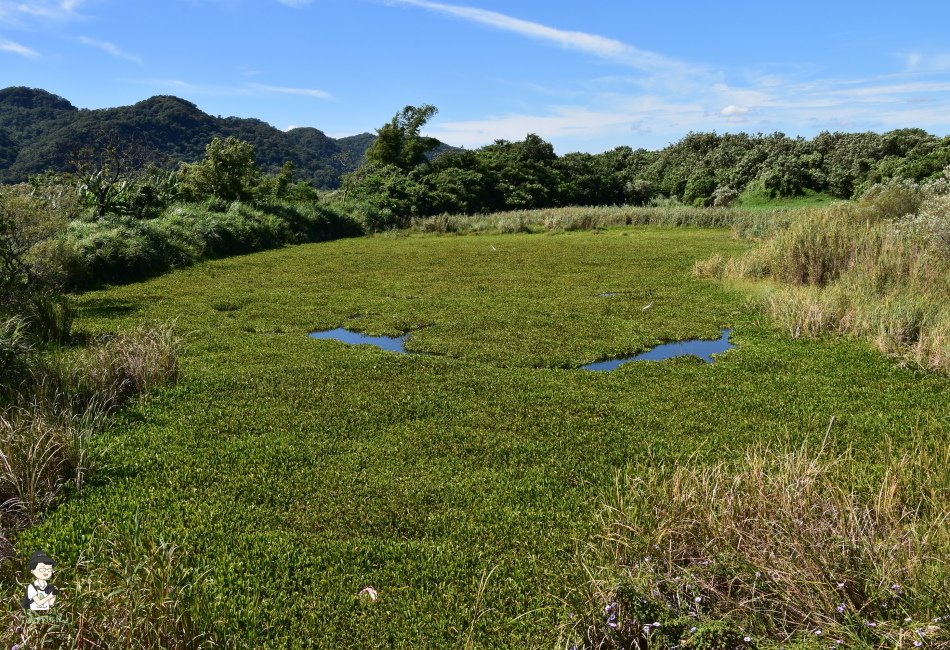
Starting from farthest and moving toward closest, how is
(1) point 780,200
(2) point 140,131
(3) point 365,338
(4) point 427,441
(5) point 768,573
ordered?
1. (2) point 140,131
2. (1) point 780,200
3. (3) point 365,338
4. (4) point 427,441
5. (5) point 768,573

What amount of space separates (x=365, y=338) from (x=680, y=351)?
4.97 meters

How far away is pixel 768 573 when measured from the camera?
326 cm

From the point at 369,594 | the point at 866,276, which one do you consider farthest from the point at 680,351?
the point at 369,594

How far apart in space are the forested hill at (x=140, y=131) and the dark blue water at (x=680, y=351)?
67089mm

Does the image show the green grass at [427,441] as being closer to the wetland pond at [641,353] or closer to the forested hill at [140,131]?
the wetland pond at [641,353]

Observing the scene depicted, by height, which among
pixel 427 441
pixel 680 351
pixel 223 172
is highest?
pixel 223 172

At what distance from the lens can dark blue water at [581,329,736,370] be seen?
898 cm

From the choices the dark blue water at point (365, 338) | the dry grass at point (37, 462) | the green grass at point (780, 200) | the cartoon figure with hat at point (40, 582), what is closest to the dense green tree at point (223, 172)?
the dark blue water at point (365, 338)

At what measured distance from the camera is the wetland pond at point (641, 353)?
9.08 metres

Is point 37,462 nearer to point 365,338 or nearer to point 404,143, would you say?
point 365,338

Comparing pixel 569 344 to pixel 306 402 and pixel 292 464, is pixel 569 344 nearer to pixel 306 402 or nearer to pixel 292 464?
pixel 306 402

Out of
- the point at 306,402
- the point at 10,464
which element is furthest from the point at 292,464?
the point at 10,464

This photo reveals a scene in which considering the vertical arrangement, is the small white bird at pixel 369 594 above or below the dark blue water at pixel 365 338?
below

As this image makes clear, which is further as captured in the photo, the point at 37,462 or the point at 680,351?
the point at 680,351
